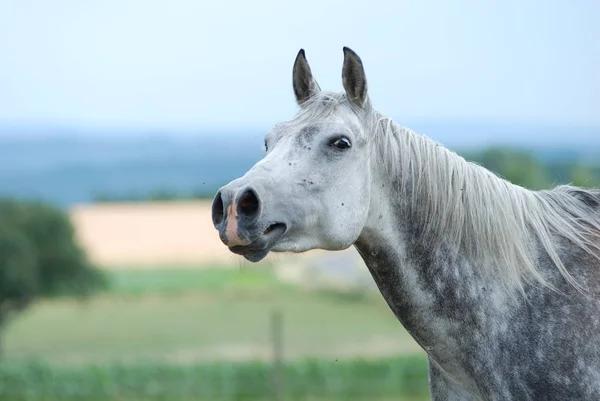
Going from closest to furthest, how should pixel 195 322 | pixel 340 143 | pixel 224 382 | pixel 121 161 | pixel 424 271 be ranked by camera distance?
pixel 340 143 → pixel 424 271 → pixel 224 382 → pixel 195 322 → pixel 121 161

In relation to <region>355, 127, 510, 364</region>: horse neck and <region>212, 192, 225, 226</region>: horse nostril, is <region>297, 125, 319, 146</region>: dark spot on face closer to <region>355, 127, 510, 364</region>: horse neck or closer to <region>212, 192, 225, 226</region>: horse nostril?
<region>355, 127, 510, 364</region>: horse neck

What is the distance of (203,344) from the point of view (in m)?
25.6

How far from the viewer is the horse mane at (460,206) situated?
3.26 metres

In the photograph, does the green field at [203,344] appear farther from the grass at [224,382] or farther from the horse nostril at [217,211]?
the horse nostril at [217,211]

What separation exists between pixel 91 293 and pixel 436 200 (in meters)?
21.0

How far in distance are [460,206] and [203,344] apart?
23055 millimetres

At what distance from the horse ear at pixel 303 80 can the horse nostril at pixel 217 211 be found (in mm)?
681

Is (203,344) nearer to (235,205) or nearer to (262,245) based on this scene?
(262,245)

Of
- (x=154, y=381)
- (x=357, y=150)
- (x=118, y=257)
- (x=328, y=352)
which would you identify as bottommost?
(x=118, y=257)

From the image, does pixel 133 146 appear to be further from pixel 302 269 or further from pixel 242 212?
pixel 242 212

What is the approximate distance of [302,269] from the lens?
127 feet

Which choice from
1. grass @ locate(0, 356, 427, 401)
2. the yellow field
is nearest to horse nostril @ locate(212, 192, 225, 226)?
grass @ locate(0, 356, 427, 401)

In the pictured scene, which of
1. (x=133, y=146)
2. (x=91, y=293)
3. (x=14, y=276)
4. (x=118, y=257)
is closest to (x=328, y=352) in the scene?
(x=91, y=293)

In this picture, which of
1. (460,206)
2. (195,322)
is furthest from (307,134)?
(195,322)
